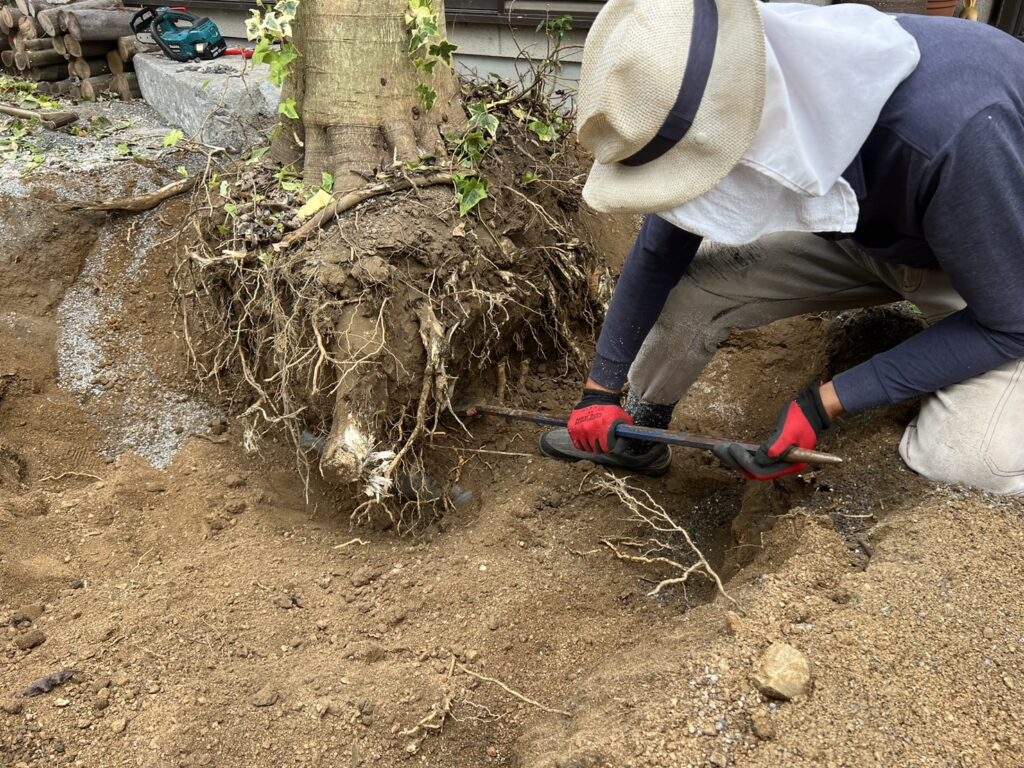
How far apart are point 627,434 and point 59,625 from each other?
140 cm

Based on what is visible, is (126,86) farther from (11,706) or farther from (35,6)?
(11,706)

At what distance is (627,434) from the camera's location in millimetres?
1925

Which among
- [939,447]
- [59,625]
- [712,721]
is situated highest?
[939,447]

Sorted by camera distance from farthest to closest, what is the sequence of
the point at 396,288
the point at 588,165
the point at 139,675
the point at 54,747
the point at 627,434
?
the point at 588,165, the point at 396,288, the point at 627,434, the point at 139,675, the point at 54,747

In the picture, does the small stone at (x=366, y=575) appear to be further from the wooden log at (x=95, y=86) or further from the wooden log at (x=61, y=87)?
the wooden log at (x=61, y=87)

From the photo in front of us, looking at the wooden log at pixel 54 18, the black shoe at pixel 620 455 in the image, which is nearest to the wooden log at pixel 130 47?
the wooden log at pixel 54 18

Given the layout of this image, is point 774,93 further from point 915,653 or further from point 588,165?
point 588,165

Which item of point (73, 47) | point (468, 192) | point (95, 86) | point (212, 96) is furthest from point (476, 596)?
point (73, 47)

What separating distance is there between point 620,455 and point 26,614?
151 centimetres

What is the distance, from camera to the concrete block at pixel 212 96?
3400mm

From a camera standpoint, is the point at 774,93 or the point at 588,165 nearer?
the point at 774,93

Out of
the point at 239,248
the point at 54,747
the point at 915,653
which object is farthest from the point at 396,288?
the point at 915,653

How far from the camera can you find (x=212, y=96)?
3.50 m

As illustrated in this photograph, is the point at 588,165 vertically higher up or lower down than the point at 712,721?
higher up
